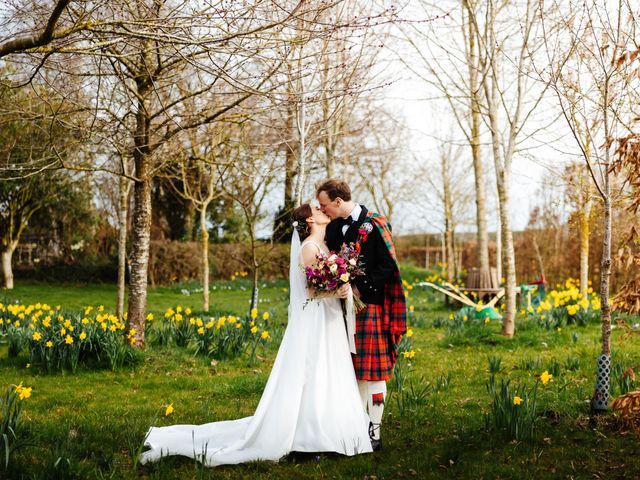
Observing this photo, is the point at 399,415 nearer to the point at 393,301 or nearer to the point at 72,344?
the point at 393,301

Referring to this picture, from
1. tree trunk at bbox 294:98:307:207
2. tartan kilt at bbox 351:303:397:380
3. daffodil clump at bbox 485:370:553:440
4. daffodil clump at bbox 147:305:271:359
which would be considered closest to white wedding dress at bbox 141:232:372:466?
tartan kilt at bbox 351:303:397:380

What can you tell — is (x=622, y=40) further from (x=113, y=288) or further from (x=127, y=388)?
(x=113, y=288)

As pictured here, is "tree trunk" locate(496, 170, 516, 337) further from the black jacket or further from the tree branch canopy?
the tree branch canopy

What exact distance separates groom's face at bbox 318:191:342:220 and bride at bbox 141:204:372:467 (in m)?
0.05

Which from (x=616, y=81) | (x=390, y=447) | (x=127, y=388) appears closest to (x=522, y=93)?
(x=616, y=81)

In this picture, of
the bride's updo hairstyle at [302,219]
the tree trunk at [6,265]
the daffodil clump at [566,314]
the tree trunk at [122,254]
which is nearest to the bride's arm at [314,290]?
the bride's updo hairstyle at [302,219]

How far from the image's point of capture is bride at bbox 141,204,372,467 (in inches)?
159

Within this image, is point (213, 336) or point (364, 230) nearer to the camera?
point (364, 230)

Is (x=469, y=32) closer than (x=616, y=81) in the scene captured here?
No

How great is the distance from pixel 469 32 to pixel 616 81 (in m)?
7.09

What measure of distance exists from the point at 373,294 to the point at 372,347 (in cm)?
38

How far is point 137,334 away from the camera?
744 cm

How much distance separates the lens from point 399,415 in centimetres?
503

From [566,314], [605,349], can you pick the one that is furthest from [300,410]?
[566,314]
